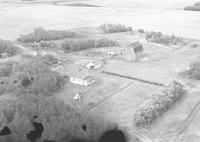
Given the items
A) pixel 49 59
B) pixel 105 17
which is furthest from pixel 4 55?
pixel 105 17

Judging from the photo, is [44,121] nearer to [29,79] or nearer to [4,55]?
[29,79]

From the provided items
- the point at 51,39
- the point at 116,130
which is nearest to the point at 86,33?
the point at 51,39

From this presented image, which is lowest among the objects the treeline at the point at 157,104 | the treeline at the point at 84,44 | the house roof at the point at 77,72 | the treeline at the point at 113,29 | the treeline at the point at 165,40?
the treeline at the point at 157,104

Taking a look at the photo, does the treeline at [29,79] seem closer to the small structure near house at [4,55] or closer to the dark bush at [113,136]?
the small structure near house at [4,55]

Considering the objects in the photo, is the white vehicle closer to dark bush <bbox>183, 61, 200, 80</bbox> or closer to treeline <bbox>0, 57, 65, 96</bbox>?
treeline <bbox>0, 57, 65, 96</bbox>

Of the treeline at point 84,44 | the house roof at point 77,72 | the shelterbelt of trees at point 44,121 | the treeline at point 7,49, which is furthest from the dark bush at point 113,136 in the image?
the treeline at point 7,49

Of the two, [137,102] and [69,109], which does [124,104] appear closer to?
[137,102]

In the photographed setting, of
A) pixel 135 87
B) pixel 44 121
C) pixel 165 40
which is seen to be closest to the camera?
pixel 44 121
